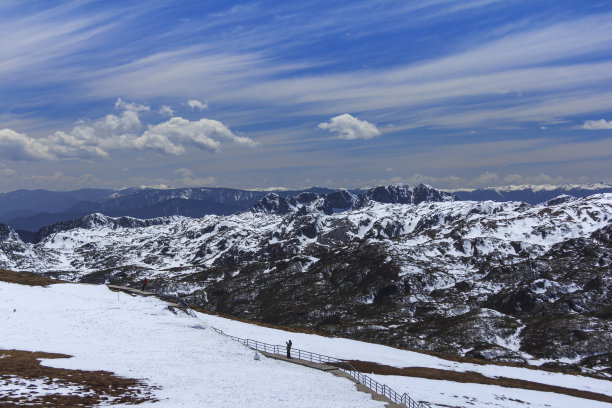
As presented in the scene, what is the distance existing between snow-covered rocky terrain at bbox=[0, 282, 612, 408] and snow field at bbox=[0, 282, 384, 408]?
101 millimetres

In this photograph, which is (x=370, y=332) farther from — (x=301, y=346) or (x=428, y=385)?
(x=428, y=385)

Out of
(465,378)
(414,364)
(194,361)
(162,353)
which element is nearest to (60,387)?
(194,361)

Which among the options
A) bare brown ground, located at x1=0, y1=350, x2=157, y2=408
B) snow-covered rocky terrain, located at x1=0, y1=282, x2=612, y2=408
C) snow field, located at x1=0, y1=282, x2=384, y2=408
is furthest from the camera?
snow field, located at x1=0, y1=282, x2=384, y2=408

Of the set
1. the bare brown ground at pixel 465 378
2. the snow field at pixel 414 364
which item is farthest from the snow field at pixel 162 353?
the bare brown ground at pixel 465 378

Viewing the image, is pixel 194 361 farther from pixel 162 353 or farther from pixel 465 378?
pixel 465 378

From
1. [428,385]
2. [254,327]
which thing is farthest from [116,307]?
[428,385]

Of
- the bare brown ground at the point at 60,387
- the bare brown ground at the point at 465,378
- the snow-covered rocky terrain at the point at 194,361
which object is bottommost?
the bare brown ground at the point at 465,378

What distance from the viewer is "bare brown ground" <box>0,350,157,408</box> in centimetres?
2716

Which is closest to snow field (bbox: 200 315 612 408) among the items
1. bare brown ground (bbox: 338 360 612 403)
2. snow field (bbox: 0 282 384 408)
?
bare brown ground (bbox: 338 360 612 403)

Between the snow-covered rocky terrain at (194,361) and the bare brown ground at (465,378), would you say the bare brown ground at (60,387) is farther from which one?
the bare brown ground at (465,378)

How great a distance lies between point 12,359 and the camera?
1406 inches

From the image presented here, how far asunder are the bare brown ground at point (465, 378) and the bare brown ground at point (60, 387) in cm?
3406

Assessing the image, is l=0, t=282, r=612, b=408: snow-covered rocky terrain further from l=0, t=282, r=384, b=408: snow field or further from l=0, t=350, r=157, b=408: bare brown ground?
l=0, t=350, r=157, b=408: bare brown ground

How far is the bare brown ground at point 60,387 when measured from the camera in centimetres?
2716
